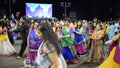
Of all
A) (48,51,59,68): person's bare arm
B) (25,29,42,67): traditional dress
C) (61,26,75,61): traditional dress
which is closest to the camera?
(48,51,59,68): person's bare arm

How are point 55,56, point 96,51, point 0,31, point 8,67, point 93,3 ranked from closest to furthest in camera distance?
1. point 55,56
2. point 8,67
3. point 96,51
4. point 0,31
5. point 93,3

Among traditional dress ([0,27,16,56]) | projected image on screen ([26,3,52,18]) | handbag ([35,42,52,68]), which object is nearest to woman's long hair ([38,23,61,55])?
handbag ([35,42,52,68])

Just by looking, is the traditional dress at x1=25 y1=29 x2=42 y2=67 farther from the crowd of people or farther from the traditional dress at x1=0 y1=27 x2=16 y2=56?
the traditional dress at x1=0 y1=27 x2=16 y2=56

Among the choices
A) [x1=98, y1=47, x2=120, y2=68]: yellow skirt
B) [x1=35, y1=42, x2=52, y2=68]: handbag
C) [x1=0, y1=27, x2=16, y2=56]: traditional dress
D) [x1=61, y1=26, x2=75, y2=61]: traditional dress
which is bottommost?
[x1=0, y1=27, x2=16, y2=56]: traditional dress

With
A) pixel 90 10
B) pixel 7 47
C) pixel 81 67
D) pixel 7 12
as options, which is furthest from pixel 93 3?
pixel 81 67

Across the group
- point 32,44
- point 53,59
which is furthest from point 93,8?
point 53,59

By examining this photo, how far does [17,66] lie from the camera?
27.7 ft

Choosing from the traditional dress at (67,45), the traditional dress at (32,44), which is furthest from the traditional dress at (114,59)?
the traditional dress at (67,45)

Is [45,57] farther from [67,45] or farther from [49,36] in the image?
[67,45]

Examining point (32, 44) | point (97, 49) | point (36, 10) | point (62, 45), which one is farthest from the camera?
point (36, 10)

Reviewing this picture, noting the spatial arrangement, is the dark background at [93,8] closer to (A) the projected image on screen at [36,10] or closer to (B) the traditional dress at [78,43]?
(A) the projected image on screen at [36,10]

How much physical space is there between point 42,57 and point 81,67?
4890mm

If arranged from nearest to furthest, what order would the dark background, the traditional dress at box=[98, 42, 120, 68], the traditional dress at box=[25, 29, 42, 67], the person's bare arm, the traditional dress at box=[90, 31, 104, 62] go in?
the person's bare arm → the traditional dress at box=[98, 42, 120, 68] → the traditional dress at box=[25, 29, 42, 67] → the traditional dress at box=[90, 31, 104, 62] → the dark background

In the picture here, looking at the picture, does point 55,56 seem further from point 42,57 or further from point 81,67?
point 81,67
